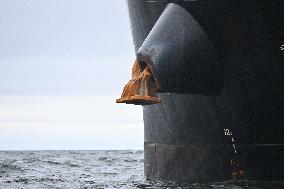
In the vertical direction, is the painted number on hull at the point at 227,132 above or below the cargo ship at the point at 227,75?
below

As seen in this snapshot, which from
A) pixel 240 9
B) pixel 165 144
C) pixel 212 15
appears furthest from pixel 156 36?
pixel 165 144

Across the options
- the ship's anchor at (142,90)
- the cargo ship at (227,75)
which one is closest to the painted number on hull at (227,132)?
the cargo ship at (227,75)

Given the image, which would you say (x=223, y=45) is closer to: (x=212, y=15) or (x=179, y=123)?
(x=212, y=15)

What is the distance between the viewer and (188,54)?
5.94m

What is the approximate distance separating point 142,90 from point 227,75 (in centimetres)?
118

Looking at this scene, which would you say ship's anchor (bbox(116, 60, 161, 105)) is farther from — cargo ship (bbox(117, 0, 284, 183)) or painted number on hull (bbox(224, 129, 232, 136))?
painted number on hull (bbox(224, 129, 232, 136))

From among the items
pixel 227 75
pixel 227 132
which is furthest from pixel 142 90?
pixel 227 132

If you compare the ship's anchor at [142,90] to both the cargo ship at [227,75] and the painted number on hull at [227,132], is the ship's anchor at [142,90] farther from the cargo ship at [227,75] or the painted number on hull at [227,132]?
the painted number on hull at [227,132]

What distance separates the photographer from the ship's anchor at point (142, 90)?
19.4 feet

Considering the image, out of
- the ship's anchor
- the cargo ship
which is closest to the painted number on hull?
the cargo ship

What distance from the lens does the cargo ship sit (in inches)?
231

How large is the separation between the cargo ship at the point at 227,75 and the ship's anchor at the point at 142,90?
0.01 m

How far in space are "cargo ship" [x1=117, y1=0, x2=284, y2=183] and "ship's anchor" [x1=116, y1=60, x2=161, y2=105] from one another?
0.01 meters

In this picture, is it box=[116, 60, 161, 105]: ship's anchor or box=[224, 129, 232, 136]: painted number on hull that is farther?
box=[224, 129, 232, 136]: painted number on hull
